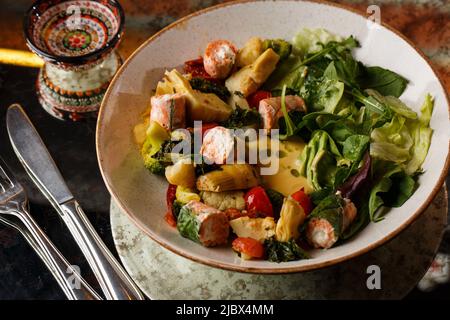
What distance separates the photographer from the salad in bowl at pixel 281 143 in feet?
7.77

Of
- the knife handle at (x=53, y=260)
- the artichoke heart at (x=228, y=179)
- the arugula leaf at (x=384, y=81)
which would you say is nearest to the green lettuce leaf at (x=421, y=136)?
the arugula leaf at (x=384, y=81)

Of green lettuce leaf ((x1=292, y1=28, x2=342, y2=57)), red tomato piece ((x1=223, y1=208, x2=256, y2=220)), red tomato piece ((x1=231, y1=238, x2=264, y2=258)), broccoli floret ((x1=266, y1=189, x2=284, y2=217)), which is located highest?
green lettuce leaf ((x1=292, y1=28, x2=342, y2=57))

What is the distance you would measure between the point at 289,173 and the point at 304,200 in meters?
0.19

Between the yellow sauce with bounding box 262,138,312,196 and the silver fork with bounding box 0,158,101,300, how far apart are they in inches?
29.9

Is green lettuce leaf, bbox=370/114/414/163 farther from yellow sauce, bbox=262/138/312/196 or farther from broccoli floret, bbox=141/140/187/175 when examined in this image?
broccoli floret, bbox=141/140/187/175

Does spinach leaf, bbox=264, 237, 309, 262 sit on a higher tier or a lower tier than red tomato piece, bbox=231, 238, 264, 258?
higher

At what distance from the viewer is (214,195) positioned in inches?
97.5

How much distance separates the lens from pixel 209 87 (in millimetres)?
2754

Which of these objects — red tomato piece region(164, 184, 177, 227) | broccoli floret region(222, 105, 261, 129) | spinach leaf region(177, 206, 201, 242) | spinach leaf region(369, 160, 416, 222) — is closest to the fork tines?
red tomato piece region(164, 184, 177, 227)

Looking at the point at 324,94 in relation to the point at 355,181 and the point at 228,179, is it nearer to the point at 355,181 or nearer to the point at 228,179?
the point at 355,181

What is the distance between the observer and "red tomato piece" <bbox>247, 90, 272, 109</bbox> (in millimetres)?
2799

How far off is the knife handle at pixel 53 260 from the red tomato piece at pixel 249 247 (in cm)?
54

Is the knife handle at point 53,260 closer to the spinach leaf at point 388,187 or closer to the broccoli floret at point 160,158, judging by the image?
the broccoli floret at point 160,158

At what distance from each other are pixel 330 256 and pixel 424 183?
0.44 metres
